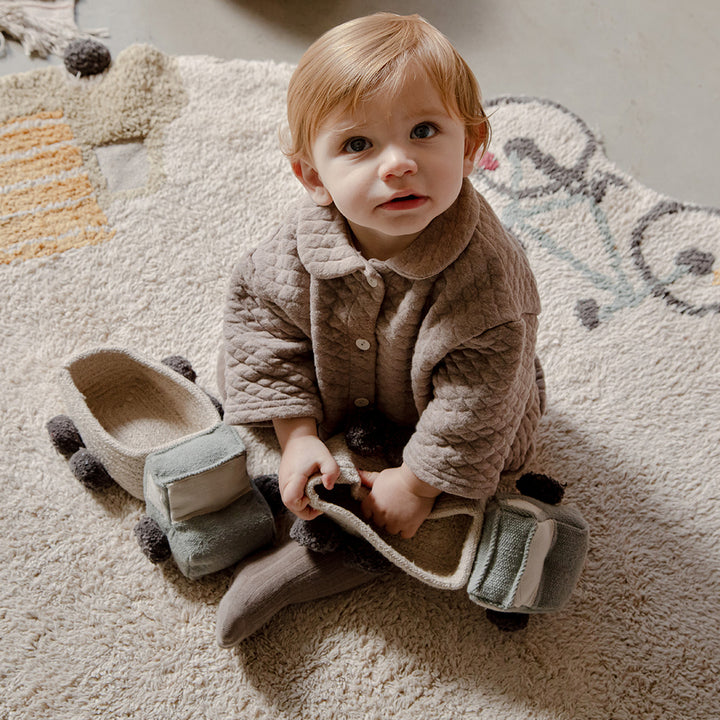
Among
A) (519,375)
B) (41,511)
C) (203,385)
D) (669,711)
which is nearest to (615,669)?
(669,711)

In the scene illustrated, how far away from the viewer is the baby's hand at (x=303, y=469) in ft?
2.58

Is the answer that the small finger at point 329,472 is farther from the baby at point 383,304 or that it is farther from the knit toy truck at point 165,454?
the knit toy truck at point 165,454

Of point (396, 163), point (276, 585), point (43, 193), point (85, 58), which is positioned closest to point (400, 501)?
point (276, 585)

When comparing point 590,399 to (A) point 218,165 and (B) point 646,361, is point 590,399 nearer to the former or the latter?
(B) point 646,361

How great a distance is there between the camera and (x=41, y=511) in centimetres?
94

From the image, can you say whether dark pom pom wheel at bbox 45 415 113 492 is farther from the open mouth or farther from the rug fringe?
the rug fringe

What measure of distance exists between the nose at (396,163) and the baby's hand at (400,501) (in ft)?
1.11

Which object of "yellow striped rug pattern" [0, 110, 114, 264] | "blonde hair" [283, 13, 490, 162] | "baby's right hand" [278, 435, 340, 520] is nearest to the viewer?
"blonde hair" [283, 13, 490, 162]

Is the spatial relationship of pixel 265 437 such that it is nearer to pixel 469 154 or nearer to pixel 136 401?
pixel 136 401

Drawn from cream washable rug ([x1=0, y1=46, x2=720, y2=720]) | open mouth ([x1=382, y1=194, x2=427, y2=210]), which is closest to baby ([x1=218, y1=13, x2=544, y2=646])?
open mouth ([x1=382, y1=194, x2=427, y2=210])

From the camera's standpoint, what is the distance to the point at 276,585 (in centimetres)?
84

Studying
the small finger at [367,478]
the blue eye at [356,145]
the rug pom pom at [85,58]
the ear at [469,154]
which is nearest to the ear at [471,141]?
the ear at [469,154]

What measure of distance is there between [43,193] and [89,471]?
0.48 m

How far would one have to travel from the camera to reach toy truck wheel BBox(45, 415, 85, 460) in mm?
947
